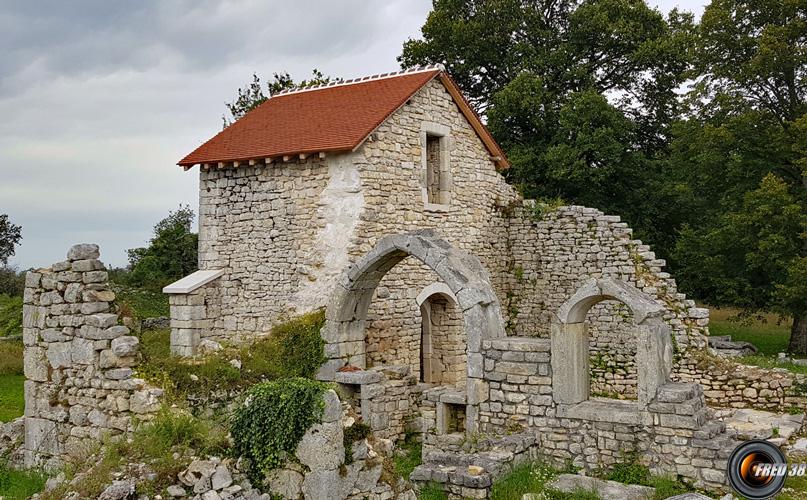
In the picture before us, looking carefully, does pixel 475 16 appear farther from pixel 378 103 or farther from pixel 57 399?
pixel 57 399

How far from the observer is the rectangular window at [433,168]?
16516 mm

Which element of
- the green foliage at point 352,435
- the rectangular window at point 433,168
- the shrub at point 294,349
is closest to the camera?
the green foliage at point 352,435

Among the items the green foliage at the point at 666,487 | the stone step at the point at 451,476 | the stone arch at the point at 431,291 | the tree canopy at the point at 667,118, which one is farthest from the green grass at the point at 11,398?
the tree canopy at the point at 667,118

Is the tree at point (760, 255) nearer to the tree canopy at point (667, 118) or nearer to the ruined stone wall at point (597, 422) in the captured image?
the tree canopy at point (667, 118)

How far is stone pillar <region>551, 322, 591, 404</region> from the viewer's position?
34.5ft

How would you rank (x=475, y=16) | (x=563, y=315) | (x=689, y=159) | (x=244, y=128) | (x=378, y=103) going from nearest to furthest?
(x=563, y=315) < (x=378, y=103) < (x=244, y=128) < (x=689, y=159) < (x=475, y=16)

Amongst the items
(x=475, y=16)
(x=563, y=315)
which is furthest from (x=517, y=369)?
(x=475, y=16)

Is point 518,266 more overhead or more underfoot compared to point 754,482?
more overhead

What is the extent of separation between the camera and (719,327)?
26000mm

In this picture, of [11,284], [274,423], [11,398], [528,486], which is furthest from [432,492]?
[11,284]

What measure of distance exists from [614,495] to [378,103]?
362 inches

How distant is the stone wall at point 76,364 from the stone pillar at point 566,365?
535 cm

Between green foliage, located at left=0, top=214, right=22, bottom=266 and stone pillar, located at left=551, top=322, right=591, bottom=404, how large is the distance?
30510 millimetres

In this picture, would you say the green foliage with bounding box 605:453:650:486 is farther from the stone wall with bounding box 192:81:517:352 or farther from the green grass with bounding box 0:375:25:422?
the green grass with bounding box 0:375:25:422
